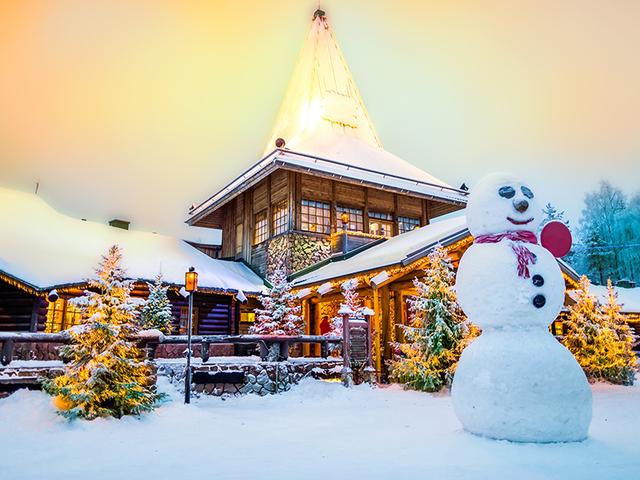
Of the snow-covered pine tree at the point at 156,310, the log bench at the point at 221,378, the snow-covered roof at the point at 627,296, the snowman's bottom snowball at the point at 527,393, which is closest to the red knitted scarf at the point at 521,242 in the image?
the snowman's bottom snowball at the point at 527,393

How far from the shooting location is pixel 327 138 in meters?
25.2

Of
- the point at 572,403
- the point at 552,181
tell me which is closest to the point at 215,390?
the point at 572,403

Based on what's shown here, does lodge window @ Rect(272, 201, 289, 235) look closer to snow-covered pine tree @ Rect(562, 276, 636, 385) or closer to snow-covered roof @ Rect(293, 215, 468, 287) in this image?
snow-covered roof @ Rect(293, 215, 468, 287)

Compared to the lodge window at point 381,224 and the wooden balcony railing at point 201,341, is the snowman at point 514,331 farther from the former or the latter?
the lodge window at point 381,224

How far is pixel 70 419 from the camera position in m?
7.28

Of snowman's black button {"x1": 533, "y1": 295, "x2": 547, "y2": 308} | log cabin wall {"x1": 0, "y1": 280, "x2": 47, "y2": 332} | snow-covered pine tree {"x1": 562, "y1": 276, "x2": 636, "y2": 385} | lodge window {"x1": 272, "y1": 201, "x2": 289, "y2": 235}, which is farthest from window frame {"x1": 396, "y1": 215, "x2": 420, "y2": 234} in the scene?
snowman's black button {"x1": 533, "y1": 295, "x2": 547, "y2": 308}

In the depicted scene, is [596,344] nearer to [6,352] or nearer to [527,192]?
[527,192]

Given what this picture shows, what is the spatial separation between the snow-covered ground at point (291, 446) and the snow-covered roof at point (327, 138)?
13330 millimetres

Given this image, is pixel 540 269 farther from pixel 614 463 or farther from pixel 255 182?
pixel 255 182

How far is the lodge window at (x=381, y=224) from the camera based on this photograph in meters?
22.8

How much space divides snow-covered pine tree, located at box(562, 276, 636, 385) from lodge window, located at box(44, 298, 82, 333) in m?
15.9

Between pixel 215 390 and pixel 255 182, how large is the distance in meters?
12.9

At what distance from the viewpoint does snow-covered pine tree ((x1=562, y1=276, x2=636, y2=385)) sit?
13.6 metres

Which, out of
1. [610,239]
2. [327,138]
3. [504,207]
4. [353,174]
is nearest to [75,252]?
[353,174]
